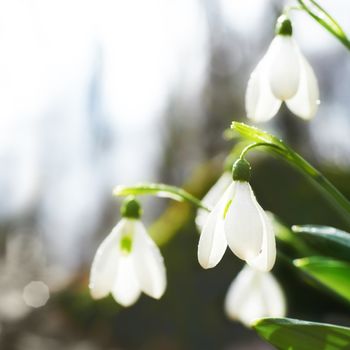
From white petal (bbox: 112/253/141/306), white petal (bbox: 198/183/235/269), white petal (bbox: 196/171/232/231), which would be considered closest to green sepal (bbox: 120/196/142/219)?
white petal (bbox: 112/253/141/306)

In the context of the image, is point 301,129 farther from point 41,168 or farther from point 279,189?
point 41,168

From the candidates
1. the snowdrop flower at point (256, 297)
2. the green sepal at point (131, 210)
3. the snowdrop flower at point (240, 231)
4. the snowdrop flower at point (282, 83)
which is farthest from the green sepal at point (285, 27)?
the snowdrop flower at point (256, 297)

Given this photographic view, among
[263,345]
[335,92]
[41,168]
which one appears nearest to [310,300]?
[263,345]

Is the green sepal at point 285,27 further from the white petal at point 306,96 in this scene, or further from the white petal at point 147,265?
the white petal at point 147,265

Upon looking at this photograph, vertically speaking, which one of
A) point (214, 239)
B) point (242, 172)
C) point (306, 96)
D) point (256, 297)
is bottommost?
point (256, 297)

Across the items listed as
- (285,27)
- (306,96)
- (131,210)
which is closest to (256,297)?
(131,210)

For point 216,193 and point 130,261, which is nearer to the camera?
point 130,261

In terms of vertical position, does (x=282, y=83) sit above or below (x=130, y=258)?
above

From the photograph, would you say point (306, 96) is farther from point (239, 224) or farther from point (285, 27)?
point (239, 224)
